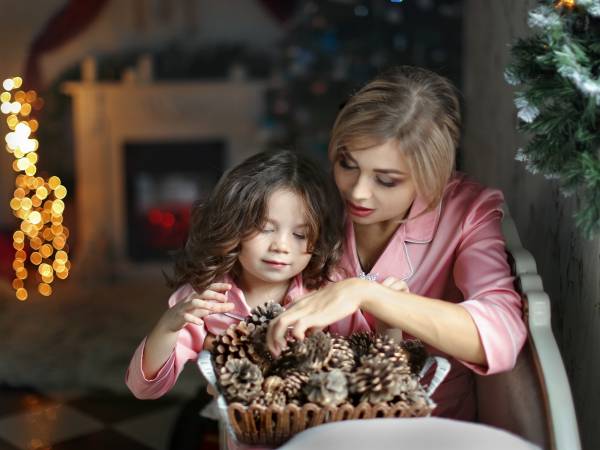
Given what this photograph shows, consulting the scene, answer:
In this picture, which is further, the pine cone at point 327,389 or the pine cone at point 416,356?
the pine cone at point 416,356

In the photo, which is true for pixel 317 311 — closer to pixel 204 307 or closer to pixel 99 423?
pixel 204 307

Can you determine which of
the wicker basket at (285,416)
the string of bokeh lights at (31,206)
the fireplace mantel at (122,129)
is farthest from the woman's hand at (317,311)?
the fireplace mantel at (122,129)

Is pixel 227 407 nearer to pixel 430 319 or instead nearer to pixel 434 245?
pixel 430 319

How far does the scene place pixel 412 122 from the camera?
4.36 feet

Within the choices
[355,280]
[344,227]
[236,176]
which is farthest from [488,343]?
[236,176]

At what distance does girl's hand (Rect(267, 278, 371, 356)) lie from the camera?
3.68ft

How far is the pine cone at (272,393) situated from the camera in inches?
42.7

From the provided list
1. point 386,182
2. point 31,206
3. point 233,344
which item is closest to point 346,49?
point 31,206

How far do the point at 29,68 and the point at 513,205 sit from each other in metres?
3.84

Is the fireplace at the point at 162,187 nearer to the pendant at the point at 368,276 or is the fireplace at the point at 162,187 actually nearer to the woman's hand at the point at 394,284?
the pendant at the point at 368,276

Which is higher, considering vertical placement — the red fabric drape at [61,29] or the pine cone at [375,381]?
the red fabric drape at [61,29]

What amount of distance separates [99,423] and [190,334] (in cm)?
175

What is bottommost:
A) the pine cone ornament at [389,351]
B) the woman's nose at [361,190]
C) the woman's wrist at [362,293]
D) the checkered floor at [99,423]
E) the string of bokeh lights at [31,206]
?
the checkered floor at [99,423]

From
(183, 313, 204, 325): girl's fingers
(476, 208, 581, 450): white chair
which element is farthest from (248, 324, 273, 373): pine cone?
(476, 208, 581, 450): white chair
